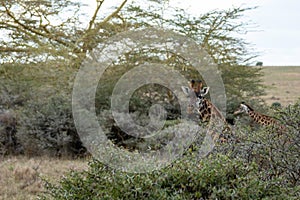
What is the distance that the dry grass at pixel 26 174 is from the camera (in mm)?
6468

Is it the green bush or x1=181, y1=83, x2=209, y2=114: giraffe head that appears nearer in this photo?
the green bush

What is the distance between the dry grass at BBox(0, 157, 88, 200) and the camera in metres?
6.47

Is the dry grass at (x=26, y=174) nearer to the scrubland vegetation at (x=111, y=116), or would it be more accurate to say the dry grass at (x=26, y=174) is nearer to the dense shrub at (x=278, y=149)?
the scrubland vegetation at (x=111, y=116)

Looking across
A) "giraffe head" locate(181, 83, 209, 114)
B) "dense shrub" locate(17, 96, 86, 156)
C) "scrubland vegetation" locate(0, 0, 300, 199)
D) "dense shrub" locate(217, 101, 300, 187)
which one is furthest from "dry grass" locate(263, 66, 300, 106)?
"dense shrub" locate(217, 101, 300, 187)

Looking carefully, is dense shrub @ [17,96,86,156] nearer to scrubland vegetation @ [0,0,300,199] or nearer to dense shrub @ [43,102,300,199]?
scrubland vegetation @ [0,0,300,199]

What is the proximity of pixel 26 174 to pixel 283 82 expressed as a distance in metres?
23.4

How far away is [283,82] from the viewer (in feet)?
94.3

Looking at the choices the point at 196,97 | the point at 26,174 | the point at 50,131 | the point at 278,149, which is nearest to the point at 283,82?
the point at 50,131

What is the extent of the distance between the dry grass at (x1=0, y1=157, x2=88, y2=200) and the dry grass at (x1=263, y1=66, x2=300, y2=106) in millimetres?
14632

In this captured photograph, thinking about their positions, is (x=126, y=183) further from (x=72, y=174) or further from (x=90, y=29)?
(x=90, y=29)

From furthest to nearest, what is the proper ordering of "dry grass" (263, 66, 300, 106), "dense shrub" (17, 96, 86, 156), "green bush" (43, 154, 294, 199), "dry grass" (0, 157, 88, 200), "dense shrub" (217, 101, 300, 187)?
"dry grass" (263, 66, 300, 106) < "dense shrub" (17, 96, 86, 156) < "dry grass" (0, 157, 88, 200) < "dense shrub" (217, 101, 300, 187) < "green bush" (43, 154, 294, 199)

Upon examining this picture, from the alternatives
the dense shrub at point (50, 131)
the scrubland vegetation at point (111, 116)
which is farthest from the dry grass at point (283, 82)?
the dense shrub at point (50, 131)

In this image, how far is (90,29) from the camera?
45.1ft

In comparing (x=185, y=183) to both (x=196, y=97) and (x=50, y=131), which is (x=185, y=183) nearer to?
(x=196, y=97)
